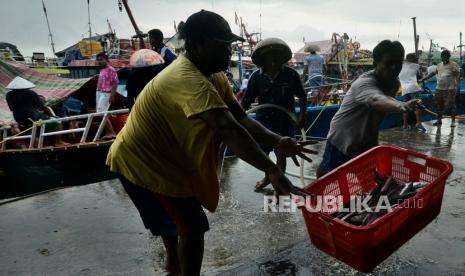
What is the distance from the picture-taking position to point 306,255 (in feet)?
9.61

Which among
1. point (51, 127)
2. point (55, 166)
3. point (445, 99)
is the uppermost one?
point (445, 99)

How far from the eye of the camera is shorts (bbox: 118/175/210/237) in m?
2.10

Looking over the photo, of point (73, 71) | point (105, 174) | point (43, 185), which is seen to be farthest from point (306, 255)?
point (73, 71)

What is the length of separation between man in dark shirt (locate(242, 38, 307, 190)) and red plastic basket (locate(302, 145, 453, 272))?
160cm

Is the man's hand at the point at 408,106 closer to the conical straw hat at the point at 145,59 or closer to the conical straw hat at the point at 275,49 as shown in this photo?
the conical straw hat at the point at 275,49

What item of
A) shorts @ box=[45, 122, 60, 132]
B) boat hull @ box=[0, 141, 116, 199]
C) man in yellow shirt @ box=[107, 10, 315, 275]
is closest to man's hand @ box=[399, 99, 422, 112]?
man in yellow shirt @ box=[107, 10, 315, 275]

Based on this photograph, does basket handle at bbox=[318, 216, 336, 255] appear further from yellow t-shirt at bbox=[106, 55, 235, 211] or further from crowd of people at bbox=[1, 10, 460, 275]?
yellow t-shirt at bbox=[106, 55, 235, 211]

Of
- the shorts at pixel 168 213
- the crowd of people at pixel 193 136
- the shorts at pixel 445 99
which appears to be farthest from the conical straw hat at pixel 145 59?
the shorts at pixel 445 99

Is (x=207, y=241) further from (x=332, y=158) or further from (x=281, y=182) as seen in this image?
(x=281, y=182)

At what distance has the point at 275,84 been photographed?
452 centimetres

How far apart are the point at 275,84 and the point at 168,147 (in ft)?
8.87

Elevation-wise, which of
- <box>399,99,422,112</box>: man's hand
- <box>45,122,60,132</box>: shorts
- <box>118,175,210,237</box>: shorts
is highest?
<box>399,99,422,112</box>: man's hand

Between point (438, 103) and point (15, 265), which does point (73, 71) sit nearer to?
point (438, 103)

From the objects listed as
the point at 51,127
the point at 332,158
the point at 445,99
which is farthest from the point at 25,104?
the point at 445,99
